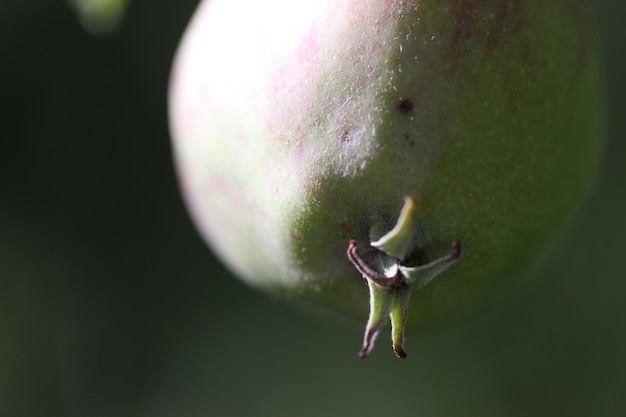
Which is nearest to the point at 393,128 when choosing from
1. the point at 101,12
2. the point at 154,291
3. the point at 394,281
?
the point at 394,281

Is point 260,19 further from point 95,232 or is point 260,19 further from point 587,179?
point 95,232

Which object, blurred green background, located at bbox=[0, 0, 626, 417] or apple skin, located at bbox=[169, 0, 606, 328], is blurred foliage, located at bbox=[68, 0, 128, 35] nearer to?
apple skin, located at bbox=[169, 0, 606, 328]

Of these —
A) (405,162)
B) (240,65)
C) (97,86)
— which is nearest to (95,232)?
(97,86)

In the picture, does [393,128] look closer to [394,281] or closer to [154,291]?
[394,281]

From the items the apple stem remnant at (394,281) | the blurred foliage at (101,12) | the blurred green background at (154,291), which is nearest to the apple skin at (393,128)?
the apple stem remnant at (394,281)

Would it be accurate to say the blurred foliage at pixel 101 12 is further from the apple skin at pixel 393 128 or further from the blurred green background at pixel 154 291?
the blurred green background at pixel 154 291

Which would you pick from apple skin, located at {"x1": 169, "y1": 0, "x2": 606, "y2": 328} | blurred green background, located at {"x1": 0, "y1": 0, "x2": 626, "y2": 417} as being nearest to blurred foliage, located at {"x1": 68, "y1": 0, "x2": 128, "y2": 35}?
apple skin, located at {"x1": 169, "y1": 0, "x2": 606, "y2": 328}
